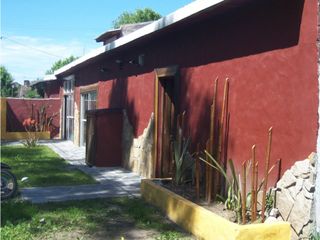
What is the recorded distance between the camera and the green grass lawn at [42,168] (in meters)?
9.17

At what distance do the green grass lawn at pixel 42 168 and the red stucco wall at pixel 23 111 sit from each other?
624 centimetres

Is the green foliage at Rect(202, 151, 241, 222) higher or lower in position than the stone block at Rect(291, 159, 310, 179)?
lower

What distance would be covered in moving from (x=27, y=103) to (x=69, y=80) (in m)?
2.49

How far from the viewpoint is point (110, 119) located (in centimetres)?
1152

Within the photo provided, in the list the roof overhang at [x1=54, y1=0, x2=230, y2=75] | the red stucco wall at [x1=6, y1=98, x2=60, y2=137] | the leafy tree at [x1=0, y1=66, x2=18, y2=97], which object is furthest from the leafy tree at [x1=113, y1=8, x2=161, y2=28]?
the roof overhang at [x1=54, y1=0, x2=230, y2=75]

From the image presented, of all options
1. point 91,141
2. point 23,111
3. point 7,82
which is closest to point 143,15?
point 7,82

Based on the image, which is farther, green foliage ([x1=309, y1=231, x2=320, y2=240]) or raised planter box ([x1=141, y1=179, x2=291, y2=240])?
raised planter box ([x1=141, y1=179, x2=291, y2=240])

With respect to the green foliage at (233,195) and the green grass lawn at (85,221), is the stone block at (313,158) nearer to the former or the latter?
the green foliage at (233,195)

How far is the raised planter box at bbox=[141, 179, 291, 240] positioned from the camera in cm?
494

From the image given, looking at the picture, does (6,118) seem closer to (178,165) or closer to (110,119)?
(110,119)

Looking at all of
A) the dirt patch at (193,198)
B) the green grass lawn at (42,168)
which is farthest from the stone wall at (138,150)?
the dirt patch at (193,198)

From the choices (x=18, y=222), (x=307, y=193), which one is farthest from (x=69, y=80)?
(x=307, y=193)

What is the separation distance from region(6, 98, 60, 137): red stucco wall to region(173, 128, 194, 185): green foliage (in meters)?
13.9

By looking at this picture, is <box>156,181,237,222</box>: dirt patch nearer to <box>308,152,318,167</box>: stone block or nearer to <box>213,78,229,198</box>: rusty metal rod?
<box>213,78,229,198</box>: rusty metal rod
